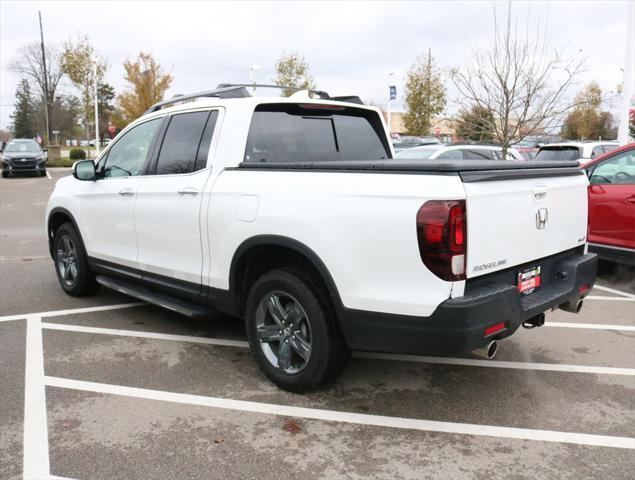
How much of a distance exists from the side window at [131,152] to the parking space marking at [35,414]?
1.58 m

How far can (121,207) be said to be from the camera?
514cm

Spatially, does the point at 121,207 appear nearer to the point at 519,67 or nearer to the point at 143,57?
the point at 519,67

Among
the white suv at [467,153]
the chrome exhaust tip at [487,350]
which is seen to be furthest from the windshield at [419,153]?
the chrome exhaust tip at [487,350]

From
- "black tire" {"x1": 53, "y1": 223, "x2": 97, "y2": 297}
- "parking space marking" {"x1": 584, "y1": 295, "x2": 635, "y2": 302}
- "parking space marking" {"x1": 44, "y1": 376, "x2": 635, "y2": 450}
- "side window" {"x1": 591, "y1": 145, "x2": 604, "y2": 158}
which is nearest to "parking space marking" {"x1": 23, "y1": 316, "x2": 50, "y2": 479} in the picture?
"parking space marking" {"x1": 44, "y1": 376, "x2": 635, "y2": 450}

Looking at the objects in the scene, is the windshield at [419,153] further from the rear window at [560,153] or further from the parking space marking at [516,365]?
the parking space marking at [516,365]

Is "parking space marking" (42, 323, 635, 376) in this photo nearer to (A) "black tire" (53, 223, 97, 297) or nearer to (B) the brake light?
(A) "black tire" (53, 223, 97, 297)

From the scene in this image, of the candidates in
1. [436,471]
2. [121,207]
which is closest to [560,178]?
[436,471]

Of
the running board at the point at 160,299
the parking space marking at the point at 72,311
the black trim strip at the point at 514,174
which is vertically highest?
the black trim strip at the point at 514,174

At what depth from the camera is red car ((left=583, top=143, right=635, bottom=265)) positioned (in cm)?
631

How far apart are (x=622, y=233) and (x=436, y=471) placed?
14.9ft

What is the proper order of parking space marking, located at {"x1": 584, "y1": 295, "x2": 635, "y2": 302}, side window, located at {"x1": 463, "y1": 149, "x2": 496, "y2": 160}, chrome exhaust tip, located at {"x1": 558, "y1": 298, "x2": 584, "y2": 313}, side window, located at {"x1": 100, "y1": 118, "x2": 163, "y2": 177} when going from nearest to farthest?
chrome exhaust tip, located at {"x1": 558, "y1": 298, "x2": 584, "y2": 313}, side window, located at {"x1": 100, "y1": 118, "x2": 163, "y2": 177}, parking space marking, located at {"x1": 584, "y1": 295, "x2": 635, "y2": 302}, side window, located at {"x1": 463, "y1": 149, "x2": 496, "y2": 160}

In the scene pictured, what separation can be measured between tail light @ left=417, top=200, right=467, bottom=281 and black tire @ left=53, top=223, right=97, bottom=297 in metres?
4.06

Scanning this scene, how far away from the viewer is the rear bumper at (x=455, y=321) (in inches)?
118

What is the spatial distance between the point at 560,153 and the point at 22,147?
71.8 feet
